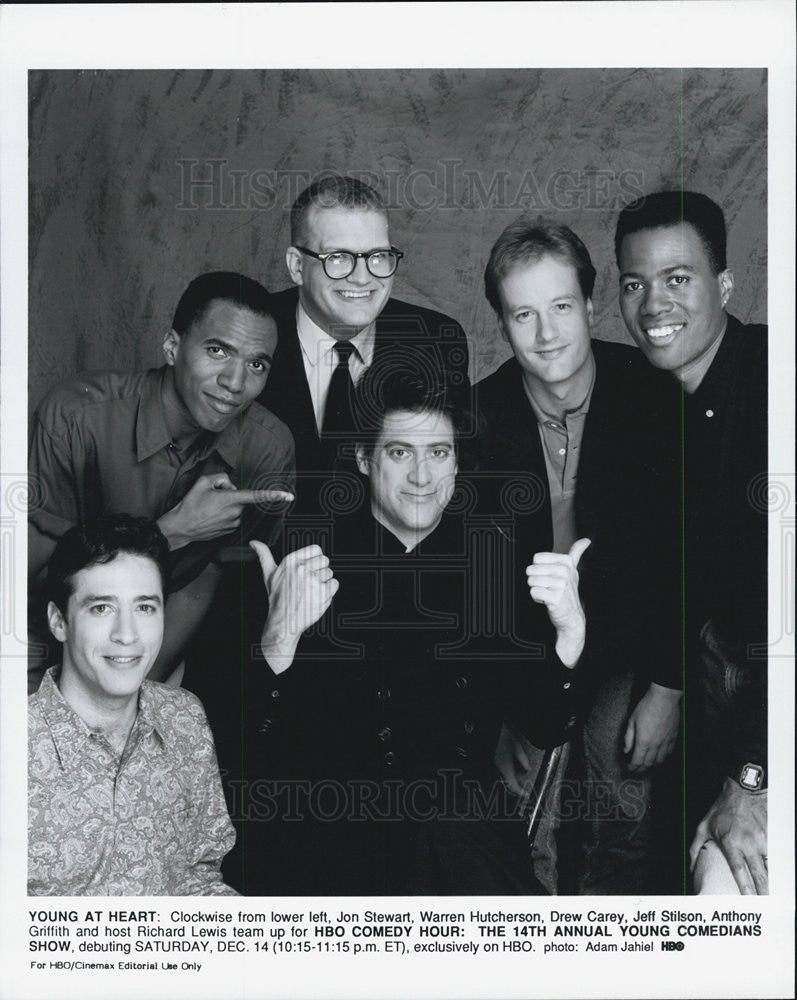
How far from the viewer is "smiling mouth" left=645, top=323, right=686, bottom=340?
10.9 ft

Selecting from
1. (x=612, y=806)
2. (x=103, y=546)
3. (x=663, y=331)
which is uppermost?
(x=663, y=331)

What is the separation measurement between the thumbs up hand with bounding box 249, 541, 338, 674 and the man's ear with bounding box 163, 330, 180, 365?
57 cm

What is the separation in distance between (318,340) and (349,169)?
0.48 meters

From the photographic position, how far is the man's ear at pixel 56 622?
330 centimetres

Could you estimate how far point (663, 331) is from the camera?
10.9ft

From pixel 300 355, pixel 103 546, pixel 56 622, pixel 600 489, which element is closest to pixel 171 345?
pixel 300 355

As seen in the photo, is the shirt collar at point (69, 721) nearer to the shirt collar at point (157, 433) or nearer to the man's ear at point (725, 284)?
→ the shirt collar at point (157, 433)

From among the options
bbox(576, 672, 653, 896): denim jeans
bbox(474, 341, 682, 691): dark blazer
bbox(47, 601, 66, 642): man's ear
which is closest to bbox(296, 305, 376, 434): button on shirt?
bbox(474, 341, 682, 691): dark blazer

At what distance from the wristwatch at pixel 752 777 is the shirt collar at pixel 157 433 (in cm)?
167

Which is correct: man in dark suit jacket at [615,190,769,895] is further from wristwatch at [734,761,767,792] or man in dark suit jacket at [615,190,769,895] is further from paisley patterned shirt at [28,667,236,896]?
paisley patterned shirt at [28,667,236,896]

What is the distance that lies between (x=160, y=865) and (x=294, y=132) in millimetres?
2081

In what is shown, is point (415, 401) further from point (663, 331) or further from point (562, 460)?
point (663, 331)

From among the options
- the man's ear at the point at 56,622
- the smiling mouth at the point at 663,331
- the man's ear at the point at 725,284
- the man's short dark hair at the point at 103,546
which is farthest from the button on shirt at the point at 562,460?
the man's ear at the point at 56,622

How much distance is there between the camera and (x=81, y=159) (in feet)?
11.0
